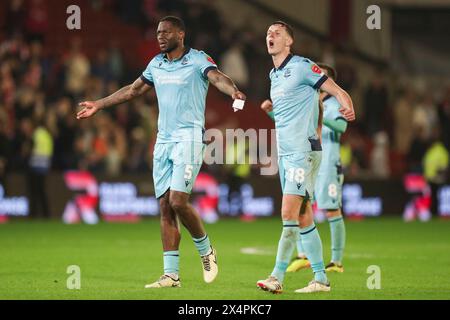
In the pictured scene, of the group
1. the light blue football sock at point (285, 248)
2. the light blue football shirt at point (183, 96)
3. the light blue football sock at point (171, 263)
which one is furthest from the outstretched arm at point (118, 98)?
the light blue football sock at point (285, 248)

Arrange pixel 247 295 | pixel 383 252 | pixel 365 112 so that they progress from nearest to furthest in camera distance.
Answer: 1. pixel 247 295
2. pixel 383 252
3. pixel 365 112

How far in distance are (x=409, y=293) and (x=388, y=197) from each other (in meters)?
14.9

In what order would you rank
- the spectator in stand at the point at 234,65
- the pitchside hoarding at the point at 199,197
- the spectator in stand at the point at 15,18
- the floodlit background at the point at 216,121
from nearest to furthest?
the floodlit background at the point at 216,121, the pitchside hoarding at the point at 199,197, the spectator in stand at the point at 15,18, the spectator in stand at the point at 234,65

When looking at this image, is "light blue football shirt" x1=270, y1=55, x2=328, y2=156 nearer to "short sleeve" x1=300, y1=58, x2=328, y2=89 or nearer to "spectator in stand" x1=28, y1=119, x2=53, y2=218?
"short sleeve" x1=300, y1=58, x2=328, y2=89

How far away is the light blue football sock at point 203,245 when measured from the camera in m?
11.5

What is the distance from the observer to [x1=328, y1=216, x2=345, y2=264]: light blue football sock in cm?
1330

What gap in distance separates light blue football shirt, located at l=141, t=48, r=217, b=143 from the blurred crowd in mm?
11857

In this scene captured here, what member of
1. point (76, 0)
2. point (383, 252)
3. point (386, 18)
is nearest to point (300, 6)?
point (386, 18)

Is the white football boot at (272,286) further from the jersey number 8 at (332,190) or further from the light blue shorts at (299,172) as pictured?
the jersey number 8 at (332,190)

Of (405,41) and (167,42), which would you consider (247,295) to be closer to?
(167,42)

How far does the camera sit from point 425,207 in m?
25.3

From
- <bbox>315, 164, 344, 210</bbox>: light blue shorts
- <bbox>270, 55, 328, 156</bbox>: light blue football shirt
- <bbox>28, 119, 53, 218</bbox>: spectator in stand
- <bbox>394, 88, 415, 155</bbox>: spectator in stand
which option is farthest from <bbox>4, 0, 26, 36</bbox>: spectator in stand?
<bbox>270, 55, 328, 156</bbox>: light blue football shirt

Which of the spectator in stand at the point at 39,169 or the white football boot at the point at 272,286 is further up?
the spectator in stand at the point at 39,169

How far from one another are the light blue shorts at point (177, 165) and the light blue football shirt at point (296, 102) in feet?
3.05
